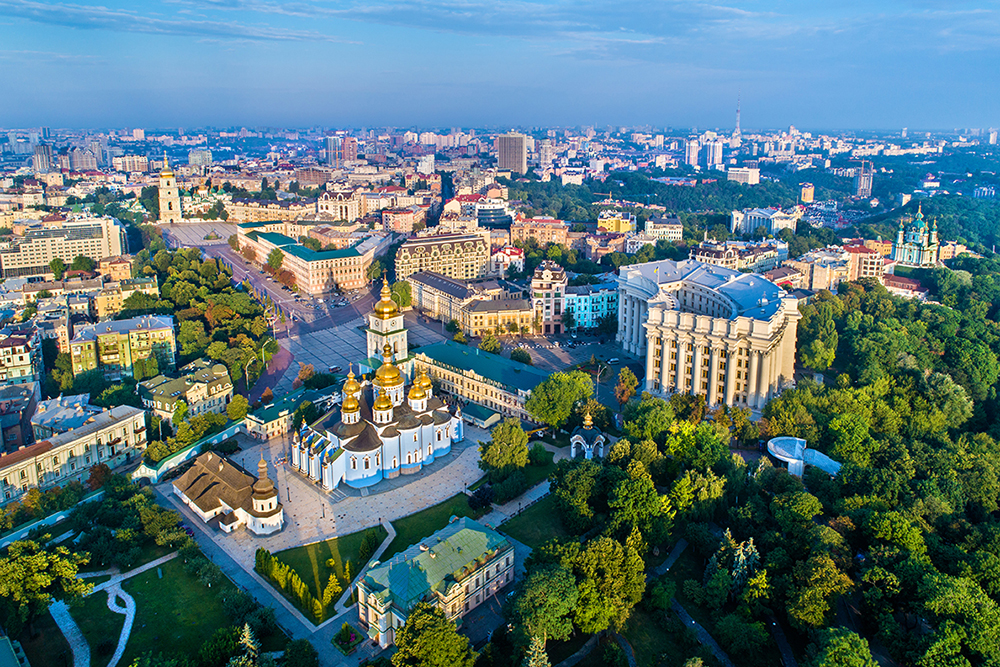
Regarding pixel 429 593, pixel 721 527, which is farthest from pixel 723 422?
pixel 429 593

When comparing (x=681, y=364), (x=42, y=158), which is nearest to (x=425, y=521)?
(x=681, y=364)

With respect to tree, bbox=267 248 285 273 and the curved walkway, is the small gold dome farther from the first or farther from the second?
tree, bbox=267 248 285 273

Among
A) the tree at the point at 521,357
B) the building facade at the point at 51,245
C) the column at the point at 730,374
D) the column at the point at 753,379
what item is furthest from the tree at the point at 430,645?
the building facade at the point at 51,245

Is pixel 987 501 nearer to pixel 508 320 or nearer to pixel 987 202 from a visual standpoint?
pixel 508 320

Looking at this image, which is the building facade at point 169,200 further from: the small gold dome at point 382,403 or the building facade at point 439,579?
the building facade at point 439,579

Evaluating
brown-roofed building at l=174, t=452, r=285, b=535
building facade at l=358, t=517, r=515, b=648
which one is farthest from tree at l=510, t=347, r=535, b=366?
building facade at l=358, t=517, r=515, b=648
